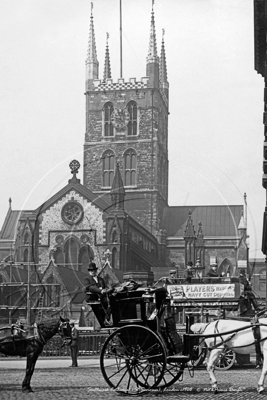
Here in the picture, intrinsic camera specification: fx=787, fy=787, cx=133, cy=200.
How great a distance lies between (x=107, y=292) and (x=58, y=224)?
57833mm

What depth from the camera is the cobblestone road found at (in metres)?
12.4

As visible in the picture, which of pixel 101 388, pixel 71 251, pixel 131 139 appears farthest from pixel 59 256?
pixel 101 388

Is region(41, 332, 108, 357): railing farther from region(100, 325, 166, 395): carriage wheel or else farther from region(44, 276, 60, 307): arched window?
region(44, 276, 60, 307): arched window

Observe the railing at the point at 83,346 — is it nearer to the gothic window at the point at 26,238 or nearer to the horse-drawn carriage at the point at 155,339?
the horse-drawn carriage at the point at 155,339

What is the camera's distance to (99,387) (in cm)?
1455

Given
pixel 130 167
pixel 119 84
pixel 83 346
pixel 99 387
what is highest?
pixel 119 84

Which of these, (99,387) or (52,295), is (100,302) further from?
(52,295)

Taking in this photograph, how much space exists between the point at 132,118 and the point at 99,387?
242 feet

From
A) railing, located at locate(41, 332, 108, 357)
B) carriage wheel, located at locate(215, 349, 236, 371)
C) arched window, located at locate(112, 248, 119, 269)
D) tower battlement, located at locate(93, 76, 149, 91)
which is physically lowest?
railing, located at locate(41, 332, 108, 357)

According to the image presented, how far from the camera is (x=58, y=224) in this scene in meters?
70.8

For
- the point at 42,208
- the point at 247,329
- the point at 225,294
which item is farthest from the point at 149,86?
the point at 247,329

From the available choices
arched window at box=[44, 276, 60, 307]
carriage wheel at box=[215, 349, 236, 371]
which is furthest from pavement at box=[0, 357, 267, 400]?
arched window at box=[44, 276, 60, 307]

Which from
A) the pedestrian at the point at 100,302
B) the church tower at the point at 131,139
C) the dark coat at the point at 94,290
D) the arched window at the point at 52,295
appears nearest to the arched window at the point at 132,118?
the church tower at the point at 131,139

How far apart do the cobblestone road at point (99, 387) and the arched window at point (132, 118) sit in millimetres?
68158
